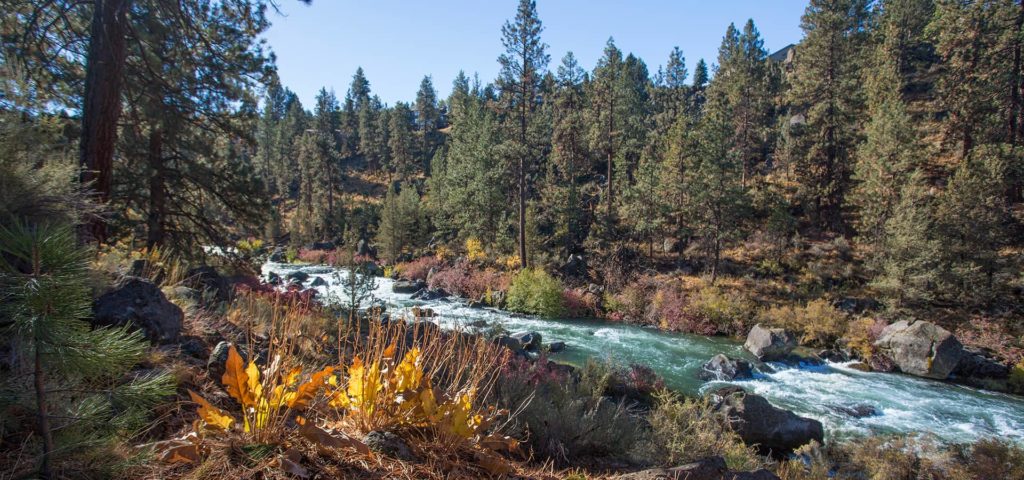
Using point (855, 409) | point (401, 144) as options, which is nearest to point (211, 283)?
point (855, 409)

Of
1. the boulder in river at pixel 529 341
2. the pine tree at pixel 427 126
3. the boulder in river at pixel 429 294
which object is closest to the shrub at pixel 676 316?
the boulder in river at pixel 529 341

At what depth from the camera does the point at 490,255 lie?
104 ft

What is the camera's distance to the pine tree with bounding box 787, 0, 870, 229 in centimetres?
2842

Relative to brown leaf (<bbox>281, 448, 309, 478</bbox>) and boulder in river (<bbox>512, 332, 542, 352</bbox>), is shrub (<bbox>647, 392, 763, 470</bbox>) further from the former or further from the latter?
boulder in river (<bbox>512, 332, 542, 352</bbox>)

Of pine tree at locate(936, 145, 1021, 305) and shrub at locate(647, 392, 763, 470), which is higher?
pine tree at locate(936, 145, 1021, 305)

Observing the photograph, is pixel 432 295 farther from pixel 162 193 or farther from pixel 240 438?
pixel 240 438

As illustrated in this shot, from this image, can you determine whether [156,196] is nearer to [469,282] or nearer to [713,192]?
[469,282]

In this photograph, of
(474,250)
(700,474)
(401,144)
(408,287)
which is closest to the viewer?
(700,474)

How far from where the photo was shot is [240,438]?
2.36 m

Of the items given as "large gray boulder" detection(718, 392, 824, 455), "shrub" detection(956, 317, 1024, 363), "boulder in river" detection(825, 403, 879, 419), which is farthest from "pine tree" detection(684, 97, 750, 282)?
"large gray boulder" detection(718, 392, 824, 455)

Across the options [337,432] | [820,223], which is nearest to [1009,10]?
[820,223]

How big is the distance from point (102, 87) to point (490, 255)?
25.9 metres

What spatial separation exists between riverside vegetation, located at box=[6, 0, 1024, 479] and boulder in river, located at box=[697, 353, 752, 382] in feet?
9.77

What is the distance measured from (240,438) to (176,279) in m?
5.21
